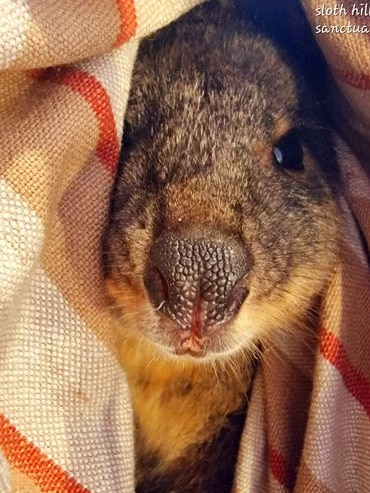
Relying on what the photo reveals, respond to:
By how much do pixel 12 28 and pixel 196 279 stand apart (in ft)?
1.04

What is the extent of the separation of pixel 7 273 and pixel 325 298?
478mm

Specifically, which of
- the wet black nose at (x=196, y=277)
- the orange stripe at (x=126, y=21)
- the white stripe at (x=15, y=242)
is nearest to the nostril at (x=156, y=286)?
the wet black nose at (x=196, y=277)

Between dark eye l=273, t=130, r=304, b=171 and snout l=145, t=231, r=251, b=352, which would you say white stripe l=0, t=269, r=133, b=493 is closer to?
snout l=145, t=231, r=251, b=352

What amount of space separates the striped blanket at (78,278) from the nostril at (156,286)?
8cm

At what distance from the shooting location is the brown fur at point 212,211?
3.32ft

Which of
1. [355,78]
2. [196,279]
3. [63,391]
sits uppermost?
[355,78]

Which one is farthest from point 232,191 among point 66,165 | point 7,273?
point 7,273

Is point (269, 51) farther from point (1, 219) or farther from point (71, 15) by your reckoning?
point (1, 219)

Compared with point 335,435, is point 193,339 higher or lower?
higher

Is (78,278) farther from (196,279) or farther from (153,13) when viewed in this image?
(153,13)

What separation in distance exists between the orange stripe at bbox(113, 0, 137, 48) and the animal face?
0.56 ft

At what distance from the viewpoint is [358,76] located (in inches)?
41.9

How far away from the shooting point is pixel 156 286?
96cm

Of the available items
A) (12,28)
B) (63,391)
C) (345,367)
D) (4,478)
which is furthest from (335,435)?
(12,28)
